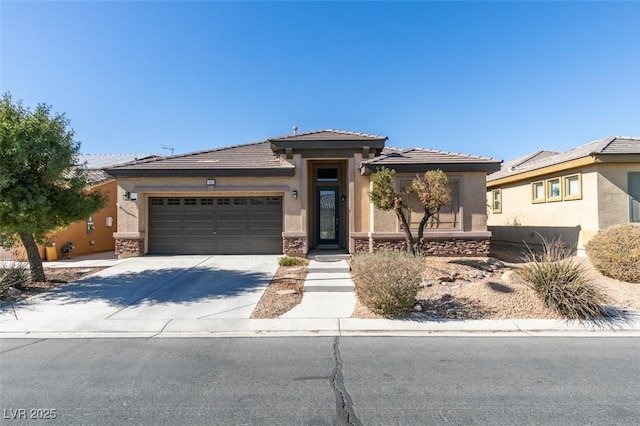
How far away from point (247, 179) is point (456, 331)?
975 centimetres

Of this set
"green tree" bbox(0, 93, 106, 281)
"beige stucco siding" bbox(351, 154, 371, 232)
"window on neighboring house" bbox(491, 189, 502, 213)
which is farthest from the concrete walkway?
"window on neighboring house" bbox(491, 189, 502, 213)

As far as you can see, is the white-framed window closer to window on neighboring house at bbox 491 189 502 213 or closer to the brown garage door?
window on neighboring house at bbox 491 189 502 213

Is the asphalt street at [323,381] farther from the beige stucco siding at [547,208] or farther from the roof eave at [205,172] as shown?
the beige stucco siding at [547,208]

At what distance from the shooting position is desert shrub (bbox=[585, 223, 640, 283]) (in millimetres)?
8273

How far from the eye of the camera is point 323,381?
3.96m

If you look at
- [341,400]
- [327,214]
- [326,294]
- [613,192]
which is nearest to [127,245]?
[327,214]

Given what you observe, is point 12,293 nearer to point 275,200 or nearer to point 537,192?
point 275,200

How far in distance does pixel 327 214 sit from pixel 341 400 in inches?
459

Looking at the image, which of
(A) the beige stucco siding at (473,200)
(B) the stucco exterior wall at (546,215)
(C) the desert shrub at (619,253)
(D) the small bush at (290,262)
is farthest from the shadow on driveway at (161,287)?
(B) the stucco exterior wall at (546,215)

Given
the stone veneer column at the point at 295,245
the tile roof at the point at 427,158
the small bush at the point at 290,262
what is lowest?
the small bush at the point at 290,262

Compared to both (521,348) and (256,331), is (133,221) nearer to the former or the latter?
(256,331)

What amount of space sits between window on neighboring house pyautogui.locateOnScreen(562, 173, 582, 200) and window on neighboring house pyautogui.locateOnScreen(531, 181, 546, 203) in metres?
1.38

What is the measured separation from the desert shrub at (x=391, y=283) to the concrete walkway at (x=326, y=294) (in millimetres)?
673

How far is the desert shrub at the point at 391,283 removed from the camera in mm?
6230
